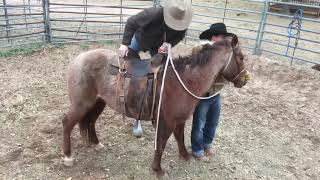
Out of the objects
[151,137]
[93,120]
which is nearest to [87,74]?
[93,120]

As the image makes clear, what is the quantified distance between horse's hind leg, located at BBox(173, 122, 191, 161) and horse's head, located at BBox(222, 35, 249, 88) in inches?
30.3

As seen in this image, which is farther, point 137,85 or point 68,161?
point 68,161

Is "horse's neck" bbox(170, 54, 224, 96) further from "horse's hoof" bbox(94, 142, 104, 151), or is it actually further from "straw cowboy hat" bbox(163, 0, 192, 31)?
"horse's hoof" bbox(94, 142, 104, 151)

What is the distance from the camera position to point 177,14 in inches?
134

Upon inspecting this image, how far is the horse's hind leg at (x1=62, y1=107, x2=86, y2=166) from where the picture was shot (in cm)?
386

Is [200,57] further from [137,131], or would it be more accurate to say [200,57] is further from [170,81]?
[137,131]

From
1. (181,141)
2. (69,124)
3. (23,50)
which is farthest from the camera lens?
(23,50)

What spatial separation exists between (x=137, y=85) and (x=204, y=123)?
103 cm

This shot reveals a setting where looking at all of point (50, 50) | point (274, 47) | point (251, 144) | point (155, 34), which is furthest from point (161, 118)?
point (274, 47)

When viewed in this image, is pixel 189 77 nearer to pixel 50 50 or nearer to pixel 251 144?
pixel 251 144

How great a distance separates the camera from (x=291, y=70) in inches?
288

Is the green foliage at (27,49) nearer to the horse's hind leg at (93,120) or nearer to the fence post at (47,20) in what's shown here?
the fence post at (47,20)

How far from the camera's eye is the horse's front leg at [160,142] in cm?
368

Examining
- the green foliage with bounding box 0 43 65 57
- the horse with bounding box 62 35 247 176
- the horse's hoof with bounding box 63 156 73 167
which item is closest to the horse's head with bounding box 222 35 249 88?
the horse with bounding box 62 35 247 176
